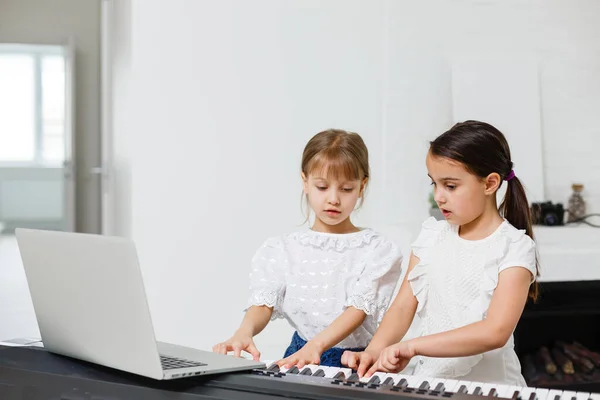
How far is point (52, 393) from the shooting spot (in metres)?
1.28

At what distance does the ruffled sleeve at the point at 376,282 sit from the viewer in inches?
74.9

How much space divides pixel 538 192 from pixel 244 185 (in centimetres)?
136

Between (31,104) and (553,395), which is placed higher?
(31,104)

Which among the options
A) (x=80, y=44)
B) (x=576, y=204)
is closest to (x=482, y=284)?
(x=576, y=204)

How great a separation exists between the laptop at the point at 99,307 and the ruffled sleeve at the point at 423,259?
0.57 meters

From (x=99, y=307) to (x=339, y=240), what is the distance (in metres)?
0.91

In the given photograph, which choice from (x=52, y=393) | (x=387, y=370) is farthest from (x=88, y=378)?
(x=387, y=370)

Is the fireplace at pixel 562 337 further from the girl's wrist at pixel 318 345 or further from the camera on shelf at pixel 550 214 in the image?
the girl's wrist at pixel 318 345

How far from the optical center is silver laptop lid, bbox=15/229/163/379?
117 cm

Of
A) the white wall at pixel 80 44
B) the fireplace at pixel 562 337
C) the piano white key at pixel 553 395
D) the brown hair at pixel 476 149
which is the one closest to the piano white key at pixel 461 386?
the piano white key at pixel 553 395

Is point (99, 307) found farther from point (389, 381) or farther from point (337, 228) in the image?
point (337, 228)

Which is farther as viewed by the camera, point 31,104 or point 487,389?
point 31,104

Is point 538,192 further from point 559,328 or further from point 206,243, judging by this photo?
point 206,243

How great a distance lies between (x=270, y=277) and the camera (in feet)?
6.72
